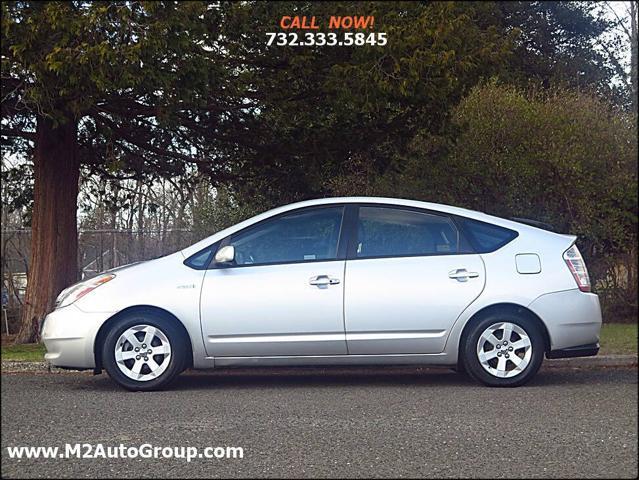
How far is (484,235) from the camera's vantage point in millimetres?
7008

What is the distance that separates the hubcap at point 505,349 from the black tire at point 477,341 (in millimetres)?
24

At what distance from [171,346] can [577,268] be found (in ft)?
10.9

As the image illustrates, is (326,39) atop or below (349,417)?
atop

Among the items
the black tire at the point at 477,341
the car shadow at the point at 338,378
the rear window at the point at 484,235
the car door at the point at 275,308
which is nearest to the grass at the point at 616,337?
the car shadow at the point at 338,378

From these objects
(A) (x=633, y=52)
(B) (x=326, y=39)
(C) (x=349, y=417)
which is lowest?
(C) (x=349, y=417)

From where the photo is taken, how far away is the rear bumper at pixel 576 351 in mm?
6762

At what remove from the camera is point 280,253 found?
6.96 m

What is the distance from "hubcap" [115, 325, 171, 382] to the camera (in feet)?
21.9

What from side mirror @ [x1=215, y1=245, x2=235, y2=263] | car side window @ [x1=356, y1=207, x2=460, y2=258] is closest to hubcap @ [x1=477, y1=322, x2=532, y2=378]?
car side window @ [x1=356, y1=207, x2=460, y2=258]

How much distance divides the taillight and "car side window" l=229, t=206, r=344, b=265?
1.89 meters

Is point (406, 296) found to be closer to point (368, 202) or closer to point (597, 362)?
point (368, 202)

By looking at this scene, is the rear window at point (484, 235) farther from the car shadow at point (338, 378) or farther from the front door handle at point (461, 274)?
the car shadow at point (338, 378)

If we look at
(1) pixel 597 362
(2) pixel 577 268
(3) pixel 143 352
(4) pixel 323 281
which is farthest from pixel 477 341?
(3) pixel 143 352

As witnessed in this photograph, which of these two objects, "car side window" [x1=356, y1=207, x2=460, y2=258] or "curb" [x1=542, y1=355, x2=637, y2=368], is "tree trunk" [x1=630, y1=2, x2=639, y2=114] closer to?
"car side window" [x1=356, y1=207, x2=460, y2=258]
